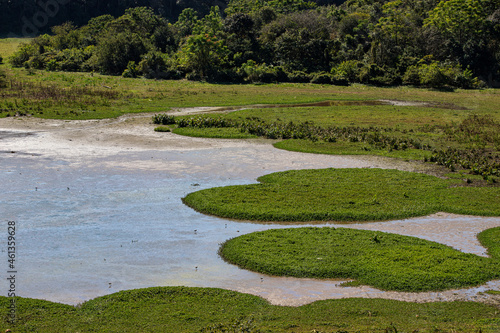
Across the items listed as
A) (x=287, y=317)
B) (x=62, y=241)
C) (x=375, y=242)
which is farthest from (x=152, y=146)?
(x=287, y=317)

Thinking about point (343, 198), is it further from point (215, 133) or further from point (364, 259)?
point (215, 133)

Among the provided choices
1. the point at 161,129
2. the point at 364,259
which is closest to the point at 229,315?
the point at 364,259

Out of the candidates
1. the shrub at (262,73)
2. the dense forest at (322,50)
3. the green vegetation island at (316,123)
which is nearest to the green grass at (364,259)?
the green vegetation island at (316,123)

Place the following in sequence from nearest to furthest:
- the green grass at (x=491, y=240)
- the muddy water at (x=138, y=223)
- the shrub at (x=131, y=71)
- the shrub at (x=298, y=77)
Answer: the muddy water at (x=138, y=223) → the green grass at (x=491, y=240) → the shrub at (x=298, y=77) → the shrub at (x=131, y=71)

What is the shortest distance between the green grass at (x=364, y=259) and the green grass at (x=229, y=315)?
1.04 meters

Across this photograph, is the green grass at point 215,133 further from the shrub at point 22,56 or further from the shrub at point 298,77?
the shrub at point 22,56

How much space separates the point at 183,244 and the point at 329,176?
7.76 meters

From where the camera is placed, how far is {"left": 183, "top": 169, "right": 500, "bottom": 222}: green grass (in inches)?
590

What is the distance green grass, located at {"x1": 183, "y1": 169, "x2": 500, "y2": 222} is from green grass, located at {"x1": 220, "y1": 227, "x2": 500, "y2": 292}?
5.80 feet

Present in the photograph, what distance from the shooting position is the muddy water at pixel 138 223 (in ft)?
34.2

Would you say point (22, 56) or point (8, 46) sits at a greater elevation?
point (8, 46)

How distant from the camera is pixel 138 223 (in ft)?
46.5

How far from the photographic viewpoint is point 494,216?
1505cm

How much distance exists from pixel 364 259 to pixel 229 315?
3.81 m
